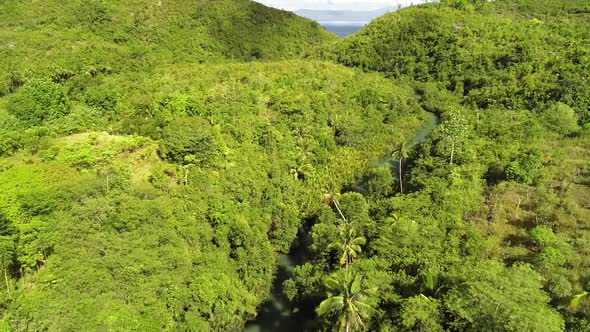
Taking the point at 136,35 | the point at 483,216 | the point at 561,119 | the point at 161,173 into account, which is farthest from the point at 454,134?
the point at 136,35

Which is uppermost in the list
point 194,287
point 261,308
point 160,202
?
point 160,202

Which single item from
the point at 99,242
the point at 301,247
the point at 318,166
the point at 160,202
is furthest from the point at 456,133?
the point at 99,242

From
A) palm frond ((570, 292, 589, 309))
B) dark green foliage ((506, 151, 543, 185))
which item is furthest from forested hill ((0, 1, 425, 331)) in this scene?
palm frond ((570, 292, 589, 309))

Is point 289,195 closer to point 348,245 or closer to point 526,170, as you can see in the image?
point 348,245

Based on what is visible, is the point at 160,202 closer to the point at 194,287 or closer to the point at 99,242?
the point at 99,242

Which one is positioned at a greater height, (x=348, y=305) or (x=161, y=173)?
(x=161, y=173)

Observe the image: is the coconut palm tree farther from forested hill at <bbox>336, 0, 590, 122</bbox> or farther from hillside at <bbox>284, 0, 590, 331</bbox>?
→ forested hill at <bbox>336, 0, 590, 122</bbox>
